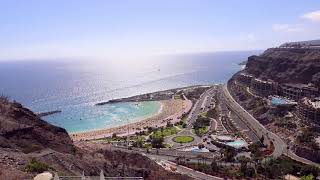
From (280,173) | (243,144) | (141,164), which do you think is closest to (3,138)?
(141,164)

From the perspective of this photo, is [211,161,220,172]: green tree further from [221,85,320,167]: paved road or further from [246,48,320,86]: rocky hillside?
[246,48,320,86]: rocky hillside

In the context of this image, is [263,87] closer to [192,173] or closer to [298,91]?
[298,91]

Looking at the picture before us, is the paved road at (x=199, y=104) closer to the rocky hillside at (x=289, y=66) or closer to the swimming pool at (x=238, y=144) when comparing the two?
the rocky hillside at (x=289, y=66)

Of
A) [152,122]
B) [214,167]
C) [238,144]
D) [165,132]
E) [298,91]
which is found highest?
[298,91]

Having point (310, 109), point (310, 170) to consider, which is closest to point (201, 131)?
point (310, 109)

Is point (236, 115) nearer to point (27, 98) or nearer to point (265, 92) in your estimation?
point (265, 92)

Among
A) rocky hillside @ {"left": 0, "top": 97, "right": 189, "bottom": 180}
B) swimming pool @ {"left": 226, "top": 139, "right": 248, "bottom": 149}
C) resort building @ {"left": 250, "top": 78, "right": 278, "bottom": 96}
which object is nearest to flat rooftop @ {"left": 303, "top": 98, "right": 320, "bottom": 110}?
swimming pool @ {"left": 226, "top": 139, "right": 248, "bottom": 149}

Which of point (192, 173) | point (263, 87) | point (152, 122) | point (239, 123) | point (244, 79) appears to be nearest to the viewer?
point (192, 173)
